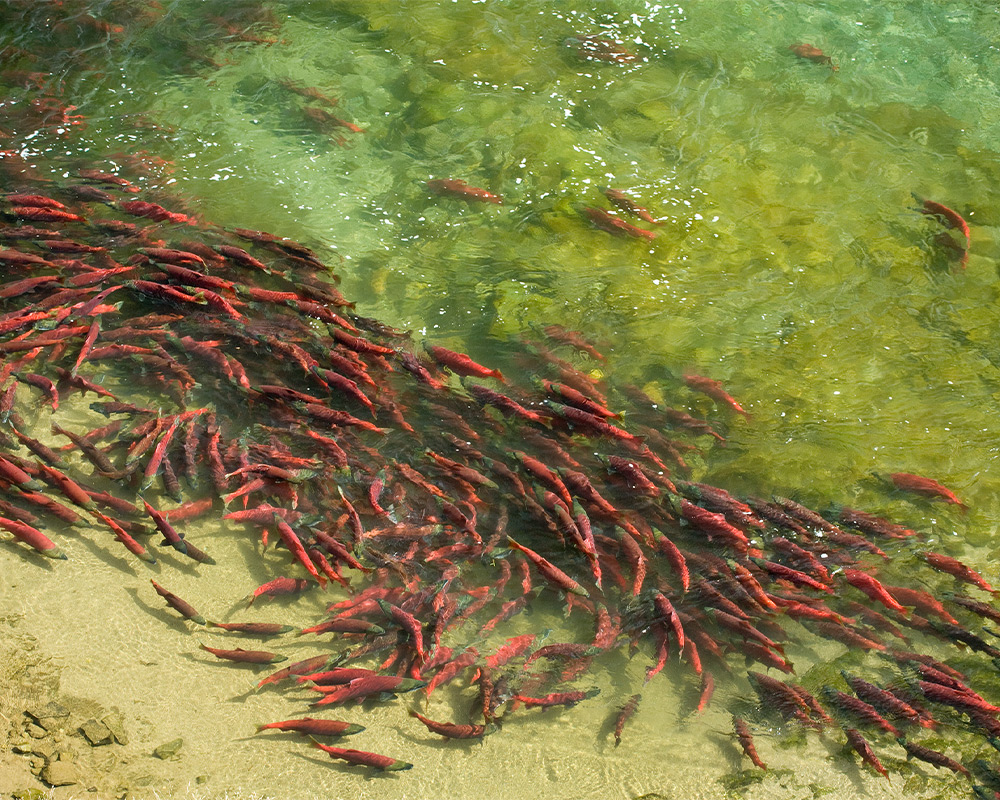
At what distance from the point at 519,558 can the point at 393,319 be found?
2376mm

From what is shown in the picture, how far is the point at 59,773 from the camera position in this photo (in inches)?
120

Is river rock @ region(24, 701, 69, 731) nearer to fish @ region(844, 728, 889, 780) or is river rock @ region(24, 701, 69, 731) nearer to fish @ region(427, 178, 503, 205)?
fish @ region(844, 728, 889, 780)

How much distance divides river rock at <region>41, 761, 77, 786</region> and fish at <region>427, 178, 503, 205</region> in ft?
16.9

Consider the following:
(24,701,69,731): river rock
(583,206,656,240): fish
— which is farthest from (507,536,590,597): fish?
(583,206,656,240): fish

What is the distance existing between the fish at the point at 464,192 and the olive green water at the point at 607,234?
0.14 metres

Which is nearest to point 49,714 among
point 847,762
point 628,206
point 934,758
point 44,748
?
point 44,748

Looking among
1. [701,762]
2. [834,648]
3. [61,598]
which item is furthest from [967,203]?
[61,598]

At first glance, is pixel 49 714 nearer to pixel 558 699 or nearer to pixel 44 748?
pixel 44 748

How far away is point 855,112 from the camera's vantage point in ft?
25.7

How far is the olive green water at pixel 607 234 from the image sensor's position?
3.63 meters

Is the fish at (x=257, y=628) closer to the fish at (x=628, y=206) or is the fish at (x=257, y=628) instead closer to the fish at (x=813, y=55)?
the fish at (x=628, y=206)

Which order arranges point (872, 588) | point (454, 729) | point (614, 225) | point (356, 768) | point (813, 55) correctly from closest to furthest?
point (356, 768) < point (454, 729) < point (872, 588) < point (614, 225) < point (813, 55)

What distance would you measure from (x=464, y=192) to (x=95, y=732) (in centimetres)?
500

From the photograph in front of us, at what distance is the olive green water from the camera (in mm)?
3633
